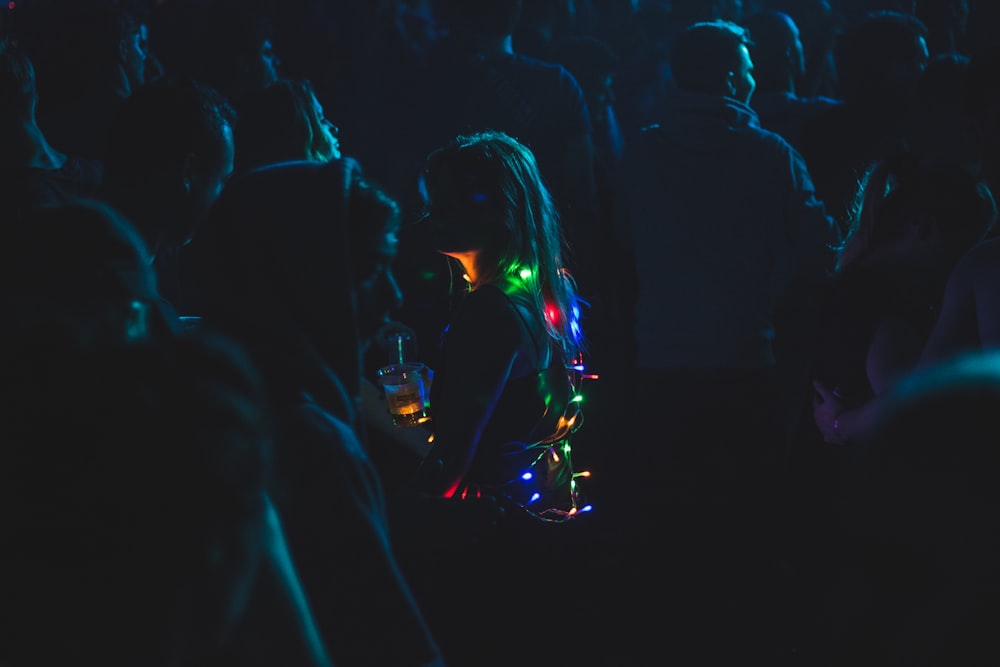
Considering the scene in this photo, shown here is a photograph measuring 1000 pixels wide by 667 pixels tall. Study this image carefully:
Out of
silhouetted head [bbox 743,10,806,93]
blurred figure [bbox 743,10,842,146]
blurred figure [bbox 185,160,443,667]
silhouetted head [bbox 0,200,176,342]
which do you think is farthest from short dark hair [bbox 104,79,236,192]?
silhouetted head [bbox 743,10,806,93]

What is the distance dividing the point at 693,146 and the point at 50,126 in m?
3.02

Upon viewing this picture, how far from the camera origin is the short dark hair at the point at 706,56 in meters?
3.14

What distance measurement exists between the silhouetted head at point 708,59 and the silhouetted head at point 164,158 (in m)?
1.87

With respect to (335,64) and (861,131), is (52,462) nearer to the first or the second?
(861,131)

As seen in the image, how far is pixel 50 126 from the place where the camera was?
3730 millimetres

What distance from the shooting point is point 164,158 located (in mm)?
2248

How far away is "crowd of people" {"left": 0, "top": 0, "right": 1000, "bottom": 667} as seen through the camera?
77 cm

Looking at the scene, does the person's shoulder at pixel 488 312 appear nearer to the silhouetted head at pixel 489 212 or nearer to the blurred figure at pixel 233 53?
the silhouetted head at pixel 489 212

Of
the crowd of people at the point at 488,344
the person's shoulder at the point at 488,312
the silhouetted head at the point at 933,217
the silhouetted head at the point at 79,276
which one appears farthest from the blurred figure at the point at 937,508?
the silhouetted head at the point at 933,217

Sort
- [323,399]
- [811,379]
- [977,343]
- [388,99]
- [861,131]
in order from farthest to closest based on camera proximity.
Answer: [388,99] < [861,131] < [811,379] < [977,343] < [323,399]

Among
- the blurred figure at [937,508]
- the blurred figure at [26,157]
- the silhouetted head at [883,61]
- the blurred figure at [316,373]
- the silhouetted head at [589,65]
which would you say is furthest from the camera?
the silhouetted head at [589,65]

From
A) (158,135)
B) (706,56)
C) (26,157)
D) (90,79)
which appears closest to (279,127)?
(158,135)

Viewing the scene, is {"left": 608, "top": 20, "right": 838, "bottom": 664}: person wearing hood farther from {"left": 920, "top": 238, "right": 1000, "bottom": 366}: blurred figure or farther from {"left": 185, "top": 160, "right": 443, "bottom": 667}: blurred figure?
{"left": 185, "top": 160, "right": 443, "bottom": 667}: blurred figure

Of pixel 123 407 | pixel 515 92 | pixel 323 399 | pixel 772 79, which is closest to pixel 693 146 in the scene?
pixel 515 92
